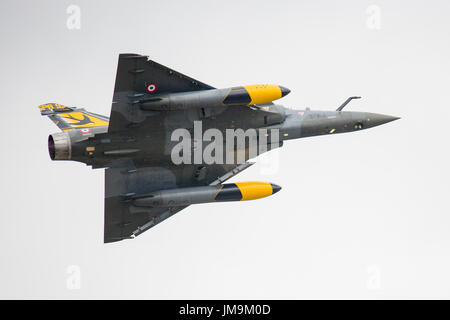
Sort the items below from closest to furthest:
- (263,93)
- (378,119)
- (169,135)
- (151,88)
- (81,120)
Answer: (151,88), (263,93), (169,135), (81,120), (378,119)

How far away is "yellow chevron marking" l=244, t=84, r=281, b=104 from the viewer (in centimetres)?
3164

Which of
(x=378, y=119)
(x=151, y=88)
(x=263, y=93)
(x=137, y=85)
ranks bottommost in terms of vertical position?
(x=378, y=119)

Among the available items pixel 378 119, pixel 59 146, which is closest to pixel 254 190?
pixel 378 119

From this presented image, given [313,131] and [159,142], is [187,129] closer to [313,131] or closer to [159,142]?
[159,142]

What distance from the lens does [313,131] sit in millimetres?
34594

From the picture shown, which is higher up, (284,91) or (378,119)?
(284,91)

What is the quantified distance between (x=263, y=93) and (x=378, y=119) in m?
5.82

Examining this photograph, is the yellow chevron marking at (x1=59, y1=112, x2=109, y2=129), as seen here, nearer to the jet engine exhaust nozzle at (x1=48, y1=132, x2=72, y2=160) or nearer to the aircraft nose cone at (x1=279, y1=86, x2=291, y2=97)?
the jet engine exhaust nozzle at (x1=48, y1=132, x2=72, y2=160)

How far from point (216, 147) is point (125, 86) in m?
4.69

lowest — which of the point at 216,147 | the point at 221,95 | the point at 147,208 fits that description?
the point at 147,208

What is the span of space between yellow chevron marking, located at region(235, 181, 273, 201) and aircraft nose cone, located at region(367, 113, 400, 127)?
15.4 feet

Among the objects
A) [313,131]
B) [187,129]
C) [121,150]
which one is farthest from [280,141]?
[121,150]

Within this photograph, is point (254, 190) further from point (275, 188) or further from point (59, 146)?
point (59, 146)

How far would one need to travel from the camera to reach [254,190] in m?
34.0
